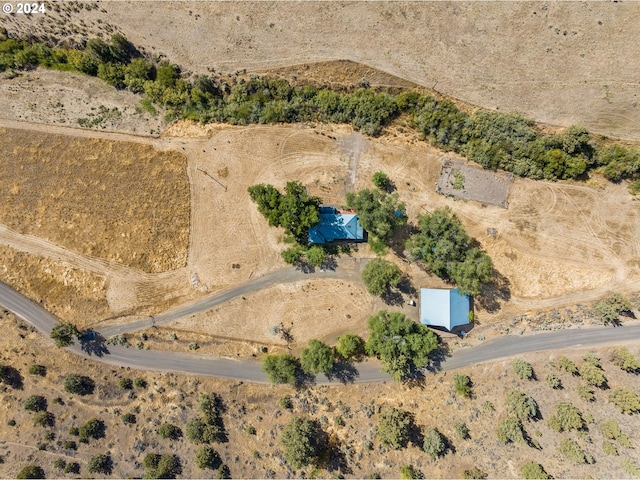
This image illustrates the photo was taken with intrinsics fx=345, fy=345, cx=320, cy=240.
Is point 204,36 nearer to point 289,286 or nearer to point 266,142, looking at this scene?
point 266,142

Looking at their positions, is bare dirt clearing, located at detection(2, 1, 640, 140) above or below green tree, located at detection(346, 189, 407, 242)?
above

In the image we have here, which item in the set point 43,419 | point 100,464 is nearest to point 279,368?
point 100,464

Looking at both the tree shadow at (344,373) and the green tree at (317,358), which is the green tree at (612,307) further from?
the green tree at (317,358)

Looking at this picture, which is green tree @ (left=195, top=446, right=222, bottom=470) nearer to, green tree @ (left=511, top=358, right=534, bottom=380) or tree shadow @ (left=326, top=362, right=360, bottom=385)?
tree shadow @ (left=326, top=362, right=360, bottom=385)

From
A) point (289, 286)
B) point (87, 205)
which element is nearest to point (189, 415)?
point (289, 286)

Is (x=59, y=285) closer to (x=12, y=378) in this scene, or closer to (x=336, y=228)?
(x=12, y=378)

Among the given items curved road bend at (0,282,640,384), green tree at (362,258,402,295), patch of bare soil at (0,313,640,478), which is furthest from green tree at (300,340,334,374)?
green tree at (362,258,402,295)
